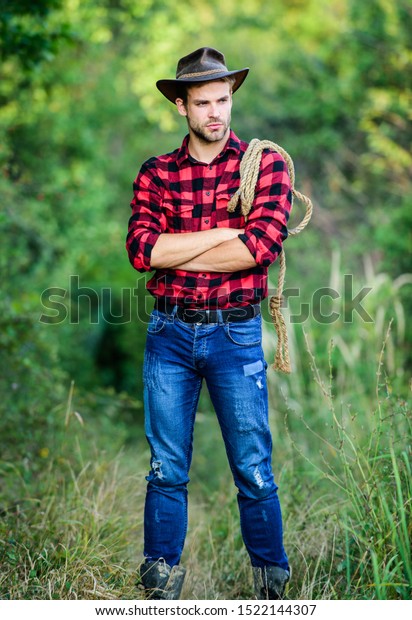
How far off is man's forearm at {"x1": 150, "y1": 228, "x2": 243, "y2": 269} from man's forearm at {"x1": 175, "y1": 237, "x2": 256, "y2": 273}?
0.02 meters

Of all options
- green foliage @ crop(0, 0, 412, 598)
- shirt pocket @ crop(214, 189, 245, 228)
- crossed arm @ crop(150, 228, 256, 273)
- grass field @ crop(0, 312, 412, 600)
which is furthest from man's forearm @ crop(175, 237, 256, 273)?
grass field @ crop(0, 312, 412, 600)

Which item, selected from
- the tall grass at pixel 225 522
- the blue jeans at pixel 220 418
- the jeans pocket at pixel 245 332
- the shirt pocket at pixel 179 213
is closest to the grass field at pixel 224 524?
the tall grass at pixel 225 522

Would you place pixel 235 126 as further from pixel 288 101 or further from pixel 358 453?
pixel 358 453

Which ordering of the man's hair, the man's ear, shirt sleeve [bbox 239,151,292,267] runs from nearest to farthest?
shirt sleeve [bbox 239,151,292,267], the man's hair, the man's ear

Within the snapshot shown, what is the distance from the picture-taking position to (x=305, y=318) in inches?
294

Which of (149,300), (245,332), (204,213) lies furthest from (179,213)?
(149,300)

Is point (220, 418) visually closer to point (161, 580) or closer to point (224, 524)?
point (161, 580)

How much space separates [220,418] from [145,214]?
93 cm

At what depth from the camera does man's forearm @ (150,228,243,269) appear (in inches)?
118

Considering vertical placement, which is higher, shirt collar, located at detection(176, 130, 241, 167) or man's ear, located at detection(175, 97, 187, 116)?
man's ear, located at detection(175, 97, 187, 116)

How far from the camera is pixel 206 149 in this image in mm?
3123

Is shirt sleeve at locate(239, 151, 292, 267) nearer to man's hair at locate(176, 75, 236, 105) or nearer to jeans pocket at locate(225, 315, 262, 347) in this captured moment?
jeans pocket at locate(225, 315, 262, 347)

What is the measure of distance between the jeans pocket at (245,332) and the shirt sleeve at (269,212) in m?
0.26
